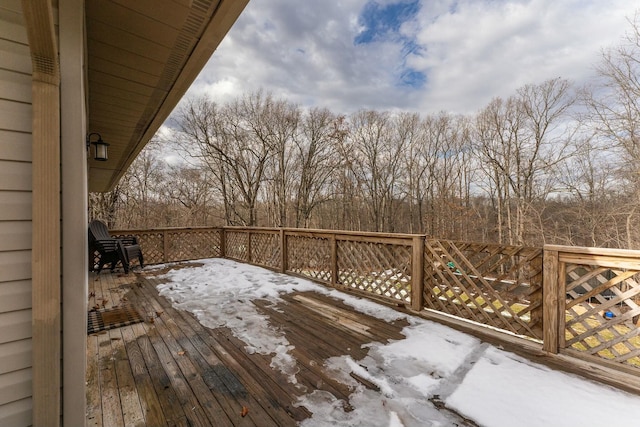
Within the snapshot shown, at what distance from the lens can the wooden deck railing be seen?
218 centimetres

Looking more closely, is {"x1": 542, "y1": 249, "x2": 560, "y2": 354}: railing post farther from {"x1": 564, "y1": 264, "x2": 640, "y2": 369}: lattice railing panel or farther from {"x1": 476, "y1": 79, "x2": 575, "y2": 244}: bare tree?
{"x1": 476, "y1": 79, "x2": 575, "y2": 244}: bare tree

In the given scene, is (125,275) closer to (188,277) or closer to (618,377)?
(188,277)

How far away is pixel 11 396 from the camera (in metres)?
1.11

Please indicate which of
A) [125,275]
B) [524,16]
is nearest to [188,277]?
[125,275]

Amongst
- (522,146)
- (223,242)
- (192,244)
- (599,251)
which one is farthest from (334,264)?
(522,146)

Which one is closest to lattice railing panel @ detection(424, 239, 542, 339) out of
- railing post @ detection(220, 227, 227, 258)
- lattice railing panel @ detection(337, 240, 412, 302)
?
lattice railing panel @ detection(337, 240, 412, 302)

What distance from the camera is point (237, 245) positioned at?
7074 mm

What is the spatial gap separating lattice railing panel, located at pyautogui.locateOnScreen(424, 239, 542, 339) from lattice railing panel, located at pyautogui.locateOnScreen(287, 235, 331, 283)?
1.83 metres

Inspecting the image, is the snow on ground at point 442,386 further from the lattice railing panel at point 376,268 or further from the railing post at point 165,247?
the railing post at point 165,247

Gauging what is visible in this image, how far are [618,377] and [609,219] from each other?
1021 centimetres

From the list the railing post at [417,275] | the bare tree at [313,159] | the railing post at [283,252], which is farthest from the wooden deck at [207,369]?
the bare tree at [313,159]

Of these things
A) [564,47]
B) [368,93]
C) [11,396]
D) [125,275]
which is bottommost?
[125,275]

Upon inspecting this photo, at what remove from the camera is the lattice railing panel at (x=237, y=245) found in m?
6.79

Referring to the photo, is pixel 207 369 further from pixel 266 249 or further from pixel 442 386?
pixel 266 249
